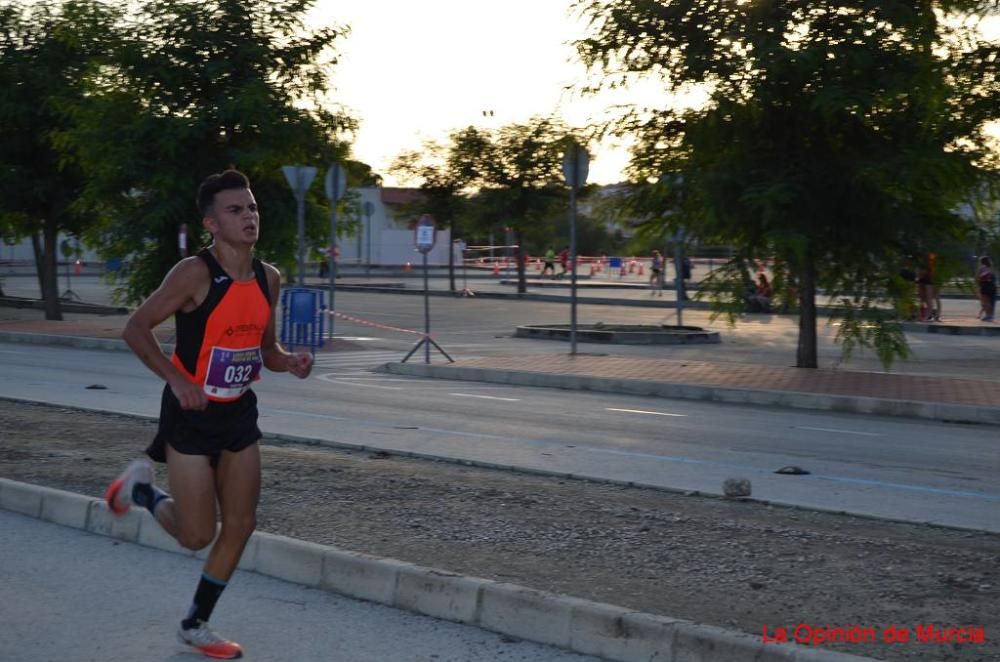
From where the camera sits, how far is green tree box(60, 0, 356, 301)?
85.1 ft

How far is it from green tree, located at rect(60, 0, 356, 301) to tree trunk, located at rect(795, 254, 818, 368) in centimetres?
1042

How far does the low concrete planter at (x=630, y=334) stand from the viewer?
26891mm

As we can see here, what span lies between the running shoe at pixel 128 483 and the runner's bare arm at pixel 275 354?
641 millimetres

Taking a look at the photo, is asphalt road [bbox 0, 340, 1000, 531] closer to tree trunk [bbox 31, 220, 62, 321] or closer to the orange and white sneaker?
the orange and white sneaker

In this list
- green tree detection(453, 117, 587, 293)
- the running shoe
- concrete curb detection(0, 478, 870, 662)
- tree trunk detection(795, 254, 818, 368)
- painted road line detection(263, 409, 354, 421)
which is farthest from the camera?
green tree detection(453, 117, 587, 293)

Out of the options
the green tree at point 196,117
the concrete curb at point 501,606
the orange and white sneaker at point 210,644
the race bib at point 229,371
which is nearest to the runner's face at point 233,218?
the race bib at point 229,371

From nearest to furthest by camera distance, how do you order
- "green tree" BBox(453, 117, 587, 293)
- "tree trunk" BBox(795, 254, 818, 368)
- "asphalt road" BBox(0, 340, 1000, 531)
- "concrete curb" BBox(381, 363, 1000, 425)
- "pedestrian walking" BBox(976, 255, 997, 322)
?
"asphalt road" BBox(0, 340, 1000, 531) < "concrete curb" BBox(381, 363, 1000, 425) < "tree trunk" BBox(795, 254, 818, 368) < "pedestrian walking" BBox(976, 255, 997, 322) < "green tree" BBox(453, 117, 587, 293)

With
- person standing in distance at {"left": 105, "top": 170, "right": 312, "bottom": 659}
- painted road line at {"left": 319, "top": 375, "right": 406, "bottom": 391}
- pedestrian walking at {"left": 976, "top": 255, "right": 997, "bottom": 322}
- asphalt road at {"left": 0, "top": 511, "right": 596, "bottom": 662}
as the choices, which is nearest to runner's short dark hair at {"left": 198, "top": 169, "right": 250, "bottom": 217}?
person standing in distance at {"left": 105, "top": 170, "right": 312, "bottom": 659}

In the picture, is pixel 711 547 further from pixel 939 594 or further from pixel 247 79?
pixel 247 79

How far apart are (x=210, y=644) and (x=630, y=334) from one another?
859 inches

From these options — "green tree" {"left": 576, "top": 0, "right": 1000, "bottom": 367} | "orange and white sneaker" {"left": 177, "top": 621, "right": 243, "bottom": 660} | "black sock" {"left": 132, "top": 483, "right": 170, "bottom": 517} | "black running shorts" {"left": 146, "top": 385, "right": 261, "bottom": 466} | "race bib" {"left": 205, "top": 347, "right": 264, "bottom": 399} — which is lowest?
"orange and white sneaker" {"left": 177, "top": 621, "right": 243, "bottom": 660}

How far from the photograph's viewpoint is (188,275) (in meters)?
5.36

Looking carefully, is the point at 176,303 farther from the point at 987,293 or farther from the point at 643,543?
the point at 987,293

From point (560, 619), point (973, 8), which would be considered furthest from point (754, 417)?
point (560, 619)
